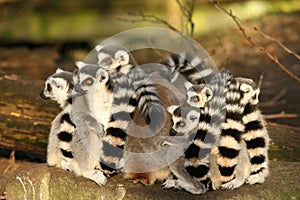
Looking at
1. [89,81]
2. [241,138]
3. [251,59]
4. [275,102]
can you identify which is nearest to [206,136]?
[241,138]

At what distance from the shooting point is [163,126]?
5.05 metres

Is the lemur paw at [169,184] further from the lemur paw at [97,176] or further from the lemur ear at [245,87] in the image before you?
the lemur ear at [245,87]

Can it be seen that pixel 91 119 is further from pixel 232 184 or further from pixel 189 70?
pixel 232 184

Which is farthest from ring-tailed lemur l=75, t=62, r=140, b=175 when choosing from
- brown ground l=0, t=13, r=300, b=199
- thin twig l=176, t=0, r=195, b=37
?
brown ground l=0, t=13, r=300, b=199

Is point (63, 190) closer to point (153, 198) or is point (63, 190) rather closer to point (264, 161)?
point (153, 198)

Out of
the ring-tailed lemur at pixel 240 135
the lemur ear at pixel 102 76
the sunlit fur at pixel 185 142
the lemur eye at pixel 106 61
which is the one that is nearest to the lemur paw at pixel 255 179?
the ring-tailed lemur at pixel 240 135

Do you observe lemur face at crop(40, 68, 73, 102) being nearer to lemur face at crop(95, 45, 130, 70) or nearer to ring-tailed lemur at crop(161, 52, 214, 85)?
lemur face at crop(95, 45, 130, 70)

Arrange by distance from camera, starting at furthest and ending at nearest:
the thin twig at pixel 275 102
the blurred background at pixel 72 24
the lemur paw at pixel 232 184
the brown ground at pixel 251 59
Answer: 1. the blurred background at pixel 72 24
2. the brown ground at pixel 251 59
3. the thin twig at pixel 275 102
4. the lemur paw at pixel 232 184

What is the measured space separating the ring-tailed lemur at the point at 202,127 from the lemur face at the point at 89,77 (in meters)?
0.50

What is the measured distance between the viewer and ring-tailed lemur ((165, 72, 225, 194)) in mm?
4723

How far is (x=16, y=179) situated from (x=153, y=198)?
1.19m

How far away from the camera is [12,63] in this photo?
11969 mm

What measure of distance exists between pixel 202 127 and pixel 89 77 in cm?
85

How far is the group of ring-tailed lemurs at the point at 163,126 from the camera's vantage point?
4.81m
